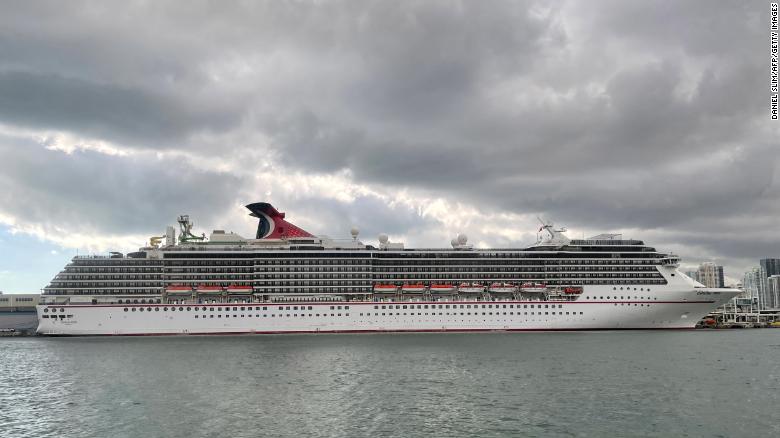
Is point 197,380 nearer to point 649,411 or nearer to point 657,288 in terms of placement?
point 649,411

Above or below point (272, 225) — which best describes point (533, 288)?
below

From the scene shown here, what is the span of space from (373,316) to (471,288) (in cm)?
1288

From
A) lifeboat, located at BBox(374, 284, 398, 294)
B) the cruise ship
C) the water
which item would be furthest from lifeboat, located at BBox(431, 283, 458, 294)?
the water

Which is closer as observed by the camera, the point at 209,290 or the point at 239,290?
the point at 209,290

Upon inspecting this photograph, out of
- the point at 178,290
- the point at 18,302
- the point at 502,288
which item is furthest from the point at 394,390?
the point at 18,302

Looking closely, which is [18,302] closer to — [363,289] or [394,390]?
[363,289]

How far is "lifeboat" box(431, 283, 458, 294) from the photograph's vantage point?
254 ft

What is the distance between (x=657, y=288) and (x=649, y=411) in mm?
49341

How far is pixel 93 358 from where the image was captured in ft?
179

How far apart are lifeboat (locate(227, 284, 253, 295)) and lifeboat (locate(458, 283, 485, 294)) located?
26.5m

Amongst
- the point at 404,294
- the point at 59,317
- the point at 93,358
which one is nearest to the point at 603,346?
the point at 404,294

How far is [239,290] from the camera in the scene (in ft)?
252

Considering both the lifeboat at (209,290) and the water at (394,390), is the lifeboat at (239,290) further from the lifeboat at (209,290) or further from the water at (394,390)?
the water at (394,390)

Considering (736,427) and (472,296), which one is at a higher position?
(472,296)
